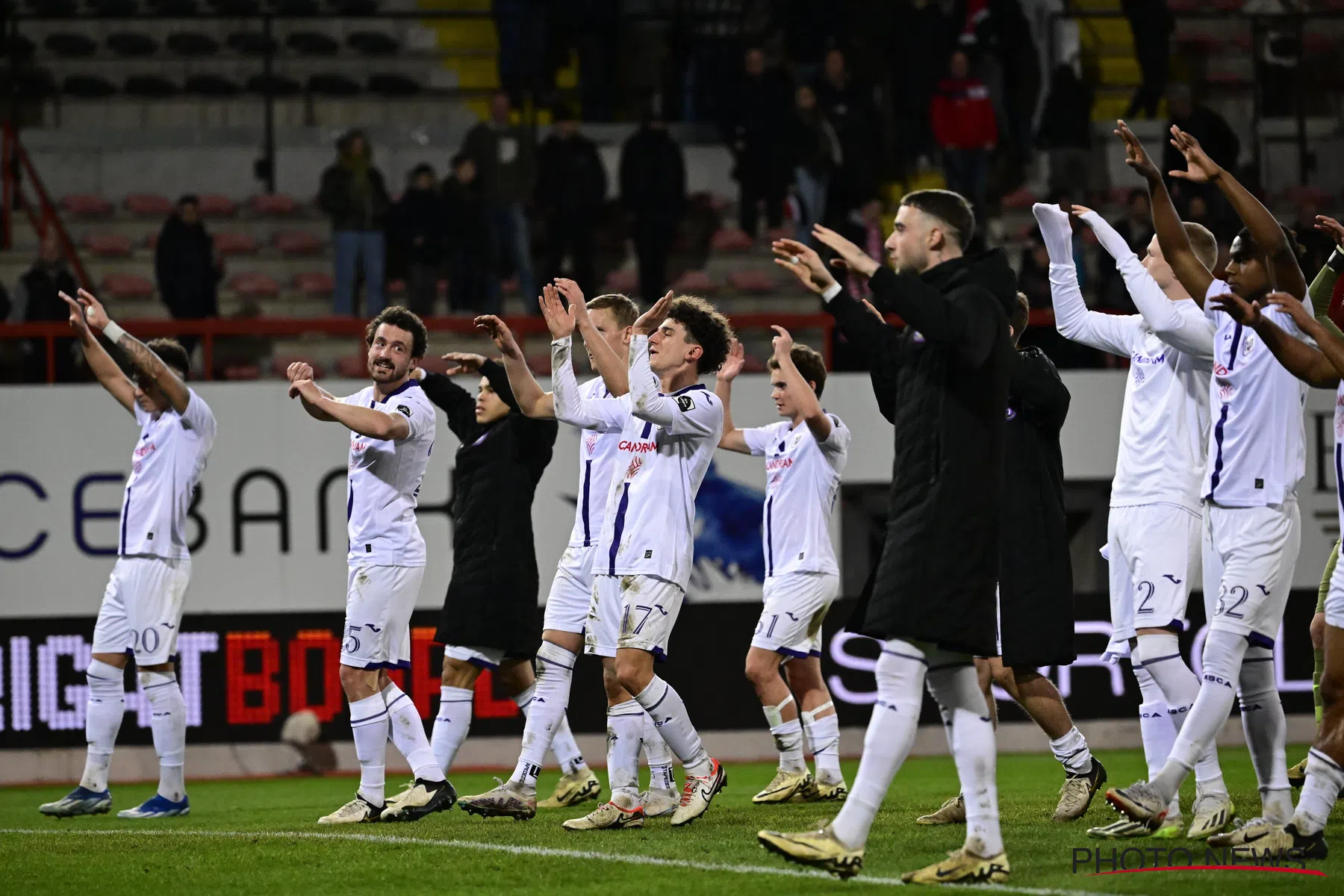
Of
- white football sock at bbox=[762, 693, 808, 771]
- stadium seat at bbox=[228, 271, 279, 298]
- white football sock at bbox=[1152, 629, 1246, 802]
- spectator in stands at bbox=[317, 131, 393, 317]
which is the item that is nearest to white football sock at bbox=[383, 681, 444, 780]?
white football sock at bbox=[762, 693, 808, 771]

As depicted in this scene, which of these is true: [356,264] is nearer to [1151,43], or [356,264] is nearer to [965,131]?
[965,131]

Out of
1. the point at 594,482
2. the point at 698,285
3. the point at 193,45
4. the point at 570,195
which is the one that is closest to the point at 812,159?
the point at 698,285

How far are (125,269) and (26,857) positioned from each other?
1070 centimetres

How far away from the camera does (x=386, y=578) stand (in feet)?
26.7

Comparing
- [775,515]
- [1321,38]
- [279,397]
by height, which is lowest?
[775,515]

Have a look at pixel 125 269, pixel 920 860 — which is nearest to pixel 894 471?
pixel 920 860

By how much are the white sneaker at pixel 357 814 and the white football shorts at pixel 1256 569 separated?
411cm

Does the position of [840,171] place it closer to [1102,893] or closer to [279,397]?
[279,397]

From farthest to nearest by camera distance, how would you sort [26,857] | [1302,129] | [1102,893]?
1. [1302,129]
2. [26,857]
3. [1102,893]

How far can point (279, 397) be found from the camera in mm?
12664

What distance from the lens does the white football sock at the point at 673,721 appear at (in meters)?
7.48

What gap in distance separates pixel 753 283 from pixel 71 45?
8.52 m

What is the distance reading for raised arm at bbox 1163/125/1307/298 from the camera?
20.9ft

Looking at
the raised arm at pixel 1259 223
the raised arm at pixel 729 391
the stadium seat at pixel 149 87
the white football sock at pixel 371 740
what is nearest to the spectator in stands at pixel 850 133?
the raised arm at pixel 729 391
